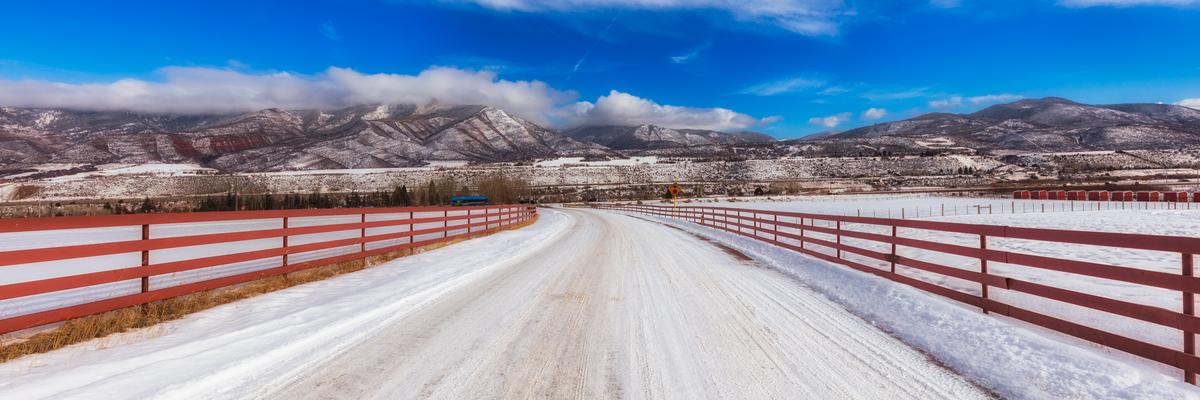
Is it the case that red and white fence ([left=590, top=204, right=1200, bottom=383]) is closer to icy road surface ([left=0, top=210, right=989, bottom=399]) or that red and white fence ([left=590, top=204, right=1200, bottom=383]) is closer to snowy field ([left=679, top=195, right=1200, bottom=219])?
icy road surface ([left=0, top=210, right=989, bottom=399])

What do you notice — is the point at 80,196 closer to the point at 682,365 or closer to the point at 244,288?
the point at 244,288

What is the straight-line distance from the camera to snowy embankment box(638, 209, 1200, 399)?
357cm

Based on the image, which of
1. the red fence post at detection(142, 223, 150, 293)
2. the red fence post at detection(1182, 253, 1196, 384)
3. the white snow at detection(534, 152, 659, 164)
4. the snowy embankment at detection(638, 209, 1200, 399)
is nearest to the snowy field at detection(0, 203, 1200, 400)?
the snowy embankment at detection(638, 209, 1200, 399)

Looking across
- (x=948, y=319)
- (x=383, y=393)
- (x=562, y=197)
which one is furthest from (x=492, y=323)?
(x=562, y=197)

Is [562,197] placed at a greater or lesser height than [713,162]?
lesser

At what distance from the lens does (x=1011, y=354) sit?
430cm

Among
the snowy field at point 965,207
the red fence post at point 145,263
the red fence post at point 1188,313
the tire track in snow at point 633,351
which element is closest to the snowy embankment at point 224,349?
the tire track in snow at point 633,351

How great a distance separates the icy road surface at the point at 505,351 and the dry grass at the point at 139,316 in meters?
0.22

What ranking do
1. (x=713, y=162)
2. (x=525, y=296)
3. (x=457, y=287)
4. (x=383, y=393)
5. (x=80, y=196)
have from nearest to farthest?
(x=383, y=393), (x=525, y=296), (x=457, y=287), (x=80, y=196), (x=713, y=162)

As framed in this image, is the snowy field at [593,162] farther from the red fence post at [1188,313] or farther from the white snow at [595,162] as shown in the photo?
the red fence post at [1188,313]

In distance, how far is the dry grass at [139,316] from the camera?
182 inches

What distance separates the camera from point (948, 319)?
540 cm

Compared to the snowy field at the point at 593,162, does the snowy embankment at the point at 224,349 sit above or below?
below

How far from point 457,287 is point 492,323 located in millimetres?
2537
